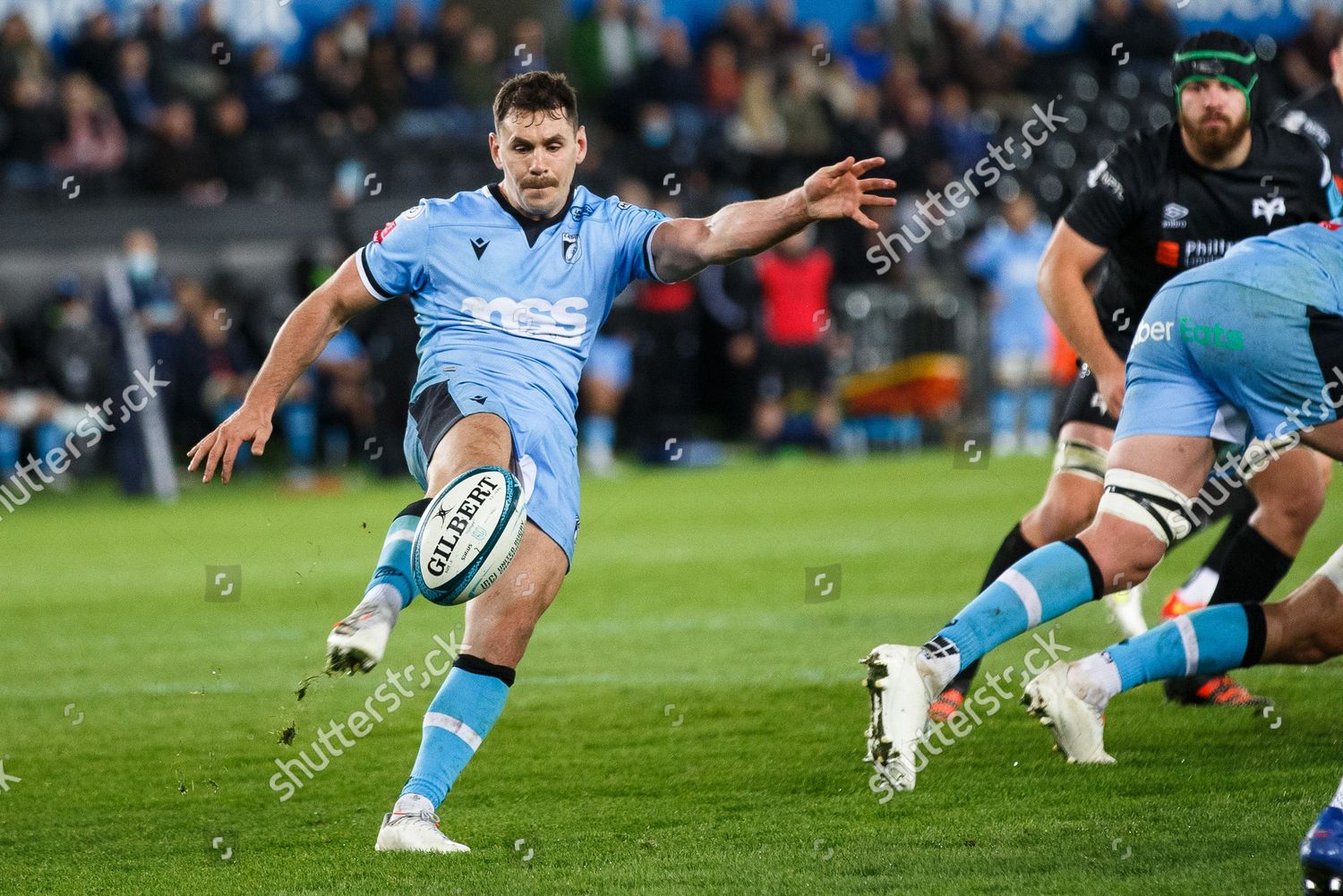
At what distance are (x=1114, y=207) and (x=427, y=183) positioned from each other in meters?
12.7

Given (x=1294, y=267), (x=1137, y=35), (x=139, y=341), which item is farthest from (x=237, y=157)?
(x=1294, y=267)

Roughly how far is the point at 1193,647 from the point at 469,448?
212 cm

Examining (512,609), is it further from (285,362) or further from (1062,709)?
(1062,709)

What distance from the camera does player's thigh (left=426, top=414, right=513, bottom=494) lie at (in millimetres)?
4754

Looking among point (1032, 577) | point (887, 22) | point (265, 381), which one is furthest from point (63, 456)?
point (1032, 577)

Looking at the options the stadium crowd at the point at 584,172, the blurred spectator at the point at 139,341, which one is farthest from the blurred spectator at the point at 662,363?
the blurred spectator at the point at 139,341

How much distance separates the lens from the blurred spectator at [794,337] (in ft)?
57.8

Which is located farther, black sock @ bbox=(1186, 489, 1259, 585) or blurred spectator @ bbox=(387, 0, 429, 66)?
blurred spectator @ bbox=(387, 0, 429, 66)

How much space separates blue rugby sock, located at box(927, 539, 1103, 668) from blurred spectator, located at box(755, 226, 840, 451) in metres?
12.6

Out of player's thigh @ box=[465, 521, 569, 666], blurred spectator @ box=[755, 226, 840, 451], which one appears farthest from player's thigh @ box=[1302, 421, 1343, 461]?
blurred spectator @ box=[755, 226, 840, 451]

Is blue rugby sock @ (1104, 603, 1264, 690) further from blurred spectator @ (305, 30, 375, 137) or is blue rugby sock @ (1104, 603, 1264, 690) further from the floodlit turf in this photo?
blurred spectator @ (305, 30, 375, 137)

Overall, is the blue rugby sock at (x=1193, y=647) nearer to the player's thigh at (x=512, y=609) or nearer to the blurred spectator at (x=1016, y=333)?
the player's thigh at (x=512, y=609)

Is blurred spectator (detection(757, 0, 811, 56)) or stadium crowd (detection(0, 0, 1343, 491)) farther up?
blurred spectator (detection(757, 0, 811, 56))

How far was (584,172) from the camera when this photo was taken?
1803 cm
